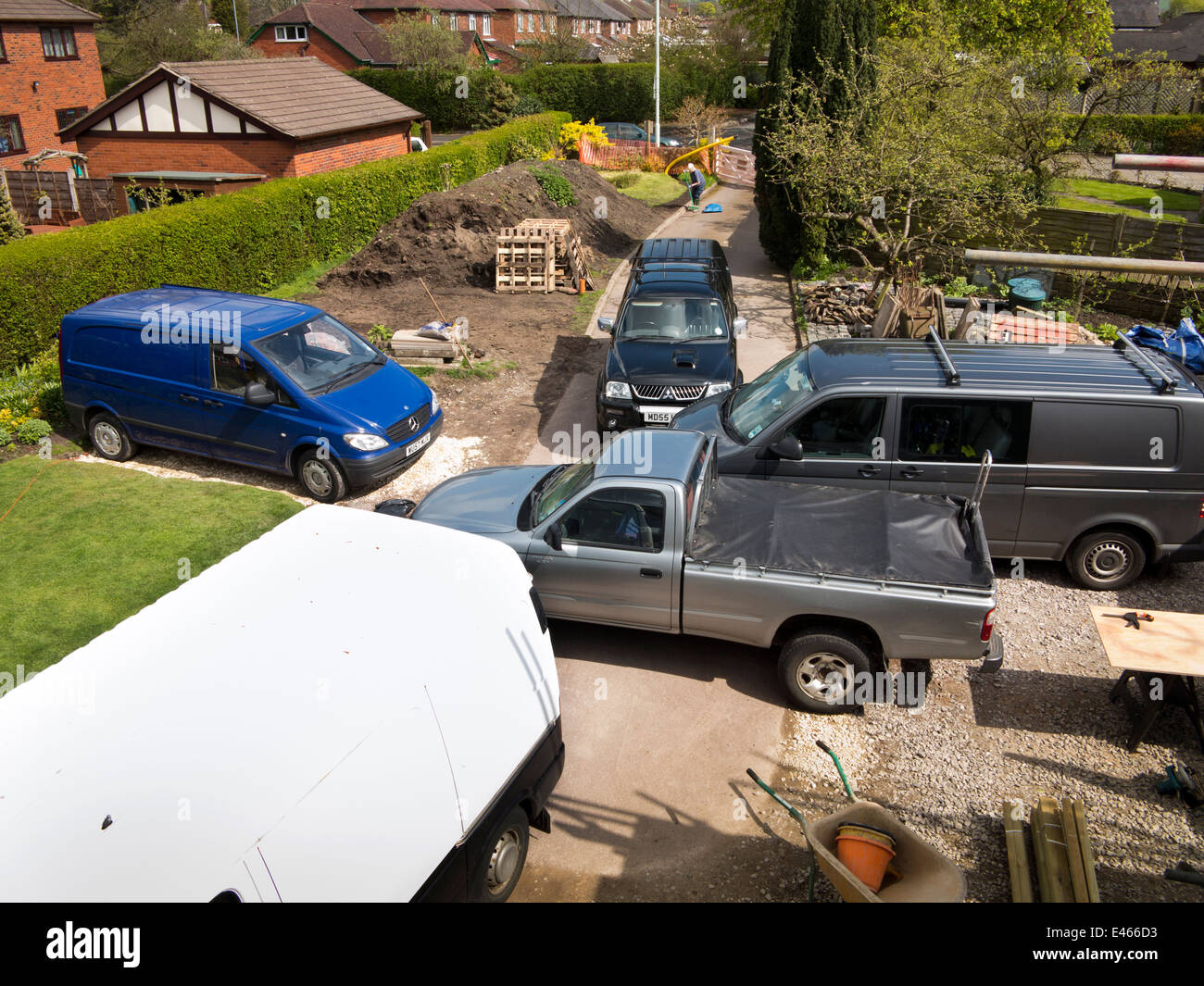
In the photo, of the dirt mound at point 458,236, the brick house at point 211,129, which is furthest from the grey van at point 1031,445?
the brick house at point 211,129

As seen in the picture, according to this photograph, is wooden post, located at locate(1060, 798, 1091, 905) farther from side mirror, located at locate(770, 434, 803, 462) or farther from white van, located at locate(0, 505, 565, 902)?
side mirror, located at locate(770, 434, 803, 462)

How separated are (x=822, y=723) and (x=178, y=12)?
192 ft

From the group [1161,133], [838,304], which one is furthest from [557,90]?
[838,304]

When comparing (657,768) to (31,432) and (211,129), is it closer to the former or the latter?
(31,432)

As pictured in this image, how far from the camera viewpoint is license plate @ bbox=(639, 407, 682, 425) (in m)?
10.8

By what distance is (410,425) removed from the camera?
10320 millimetres

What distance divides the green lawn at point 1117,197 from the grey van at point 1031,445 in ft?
69.4

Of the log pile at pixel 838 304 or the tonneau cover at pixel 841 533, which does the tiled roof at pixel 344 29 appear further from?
the tonneau cover at pixel 841 533

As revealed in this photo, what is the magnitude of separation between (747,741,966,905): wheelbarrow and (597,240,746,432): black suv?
642 cm

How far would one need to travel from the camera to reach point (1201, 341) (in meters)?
11.2

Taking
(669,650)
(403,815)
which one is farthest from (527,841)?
(669,650)

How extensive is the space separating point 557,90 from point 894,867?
48596 mm

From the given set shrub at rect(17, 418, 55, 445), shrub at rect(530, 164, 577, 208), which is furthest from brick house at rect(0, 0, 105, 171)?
shrub at rect(17, 418, 55, 445)
